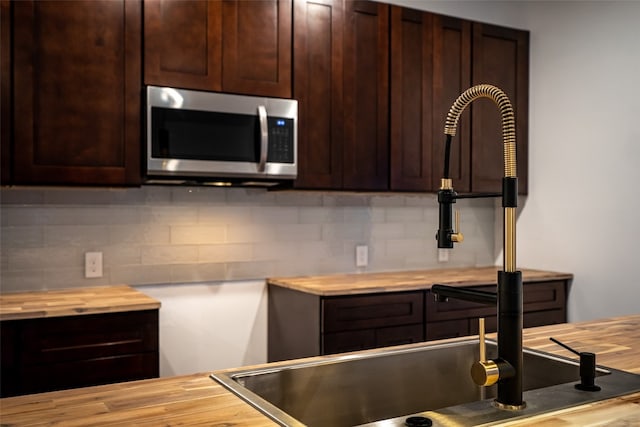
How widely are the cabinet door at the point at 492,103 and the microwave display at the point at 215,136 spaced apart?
4.23 feet

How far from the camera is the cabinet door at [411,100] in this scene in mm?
3266

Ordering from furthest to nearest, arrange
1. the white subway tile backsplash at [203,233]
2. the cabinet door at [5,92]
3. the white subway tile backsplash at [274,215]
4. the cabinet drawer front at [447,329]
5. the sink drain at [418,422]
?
the white subway tile backsplash at [274,215]
the cabinet drawer front at [447,329]
the white subway tile backsplash at [203,233]
the cabinet door at [5,92]
the sink drain at [418,422]

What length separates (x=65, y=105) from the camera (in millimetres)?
2439

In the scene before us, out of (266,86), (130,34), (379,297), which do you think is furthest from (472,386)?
A: (130,34)

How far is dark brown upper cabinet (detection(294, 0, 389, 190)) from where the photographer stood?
2.98 m

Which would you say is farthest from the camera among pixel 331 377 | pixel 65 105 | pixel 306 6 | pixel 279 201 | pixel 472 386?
pixel 279 201

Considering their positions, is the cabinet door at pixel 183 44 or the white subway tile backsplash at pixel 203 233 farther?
the white subway tile backsplash at pixel 203 233

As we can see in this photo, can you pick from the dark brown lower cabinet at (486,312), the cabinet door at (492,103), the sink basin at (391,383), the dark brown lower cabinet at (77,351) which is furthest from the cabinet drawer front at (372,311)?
the sink basin at (391,383)

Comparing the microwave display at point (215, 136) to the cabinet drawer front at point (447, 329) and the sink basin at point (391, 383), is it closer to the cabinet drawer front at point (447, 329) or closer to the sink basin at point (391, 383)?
the cabinet drawer front at point (447, 329)

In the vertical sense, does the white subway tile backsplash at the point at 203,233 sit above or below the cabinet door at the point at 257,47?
below

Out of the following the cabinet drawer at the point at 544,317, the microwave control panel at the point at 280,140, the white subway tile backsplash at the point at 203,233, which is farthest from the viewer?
the cabinet drawer at the point at 544,317

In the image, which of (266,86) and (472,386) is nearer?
(472,386)

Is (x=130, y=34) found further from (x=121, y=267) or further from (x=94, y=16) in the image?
(x=121, y=267)

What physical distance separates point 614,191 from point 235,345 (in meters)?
2.20
